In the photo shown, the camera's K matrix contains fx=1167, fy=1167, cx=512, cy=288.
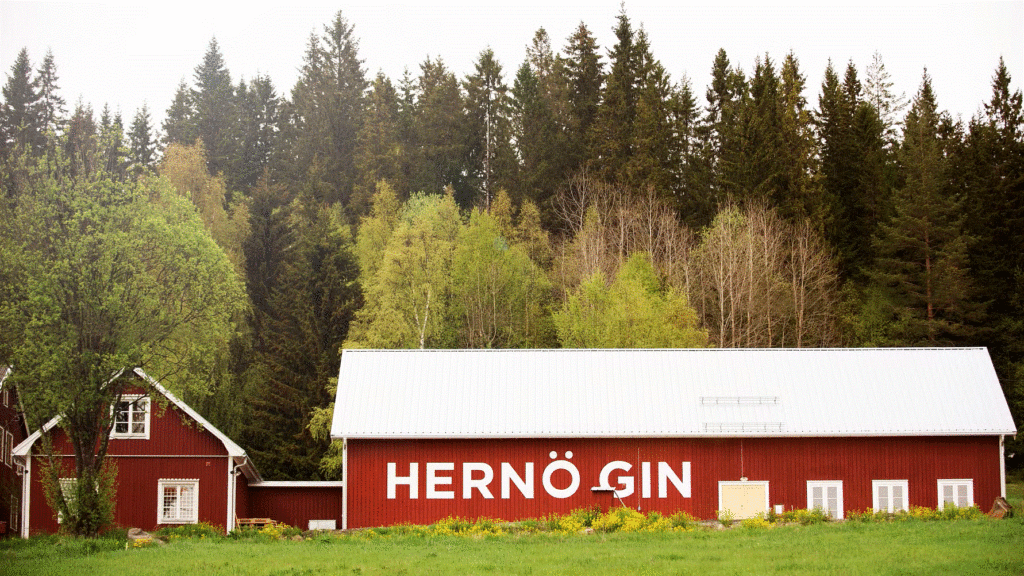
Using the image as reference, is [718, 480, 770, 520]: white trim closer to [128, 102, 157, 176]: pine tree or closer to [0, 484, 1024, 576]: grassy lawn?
[0, 484, 1024, 576]: grassy lawn

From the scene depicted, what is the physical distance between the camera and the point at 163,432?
40344 mm

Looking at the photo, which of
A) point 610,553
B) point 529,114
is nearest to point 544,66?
point 529,114

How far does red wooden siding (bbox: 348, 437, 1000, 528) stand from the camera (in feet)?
124

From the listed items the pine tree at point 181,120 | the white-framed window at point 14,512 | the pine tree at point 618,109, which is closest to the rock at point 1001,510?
the white-framed window at point 14,512

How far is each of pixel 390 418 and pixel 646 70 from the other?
143ft

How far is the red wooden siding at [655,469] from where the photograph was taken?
37.9 meters

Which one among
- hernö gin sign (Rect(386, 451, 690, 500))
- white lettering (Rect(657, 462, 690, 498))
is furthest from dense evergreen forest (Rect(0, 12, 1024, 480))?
white lettering (Rect(657, 462, 690, 498))

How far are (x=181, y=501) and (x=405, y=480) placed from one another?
830cm

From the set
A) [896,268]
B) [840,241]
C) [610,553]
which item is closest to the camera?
[610,553]

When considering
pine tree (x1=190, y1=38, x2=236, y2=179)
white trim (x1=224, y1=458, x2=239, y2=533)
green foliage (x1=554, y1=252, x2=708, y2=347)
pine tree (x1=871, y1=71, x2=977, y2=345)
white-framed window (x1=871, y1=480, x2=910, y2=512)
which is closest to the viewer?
white-framed window (x1=871, y1=480, x2=910, y2=512)

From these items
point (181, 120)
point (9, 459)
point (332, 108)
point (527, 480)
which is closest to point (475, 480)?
point (527, 480)

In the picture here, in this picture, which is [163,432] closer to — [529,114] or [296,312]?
[296,312]

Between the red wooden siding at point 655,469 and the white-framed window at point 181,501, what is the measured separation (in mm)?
6089

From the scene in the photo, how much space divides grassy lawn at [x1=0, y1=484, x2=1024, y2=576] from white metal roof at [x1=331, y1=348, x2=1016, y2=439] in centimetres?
766
